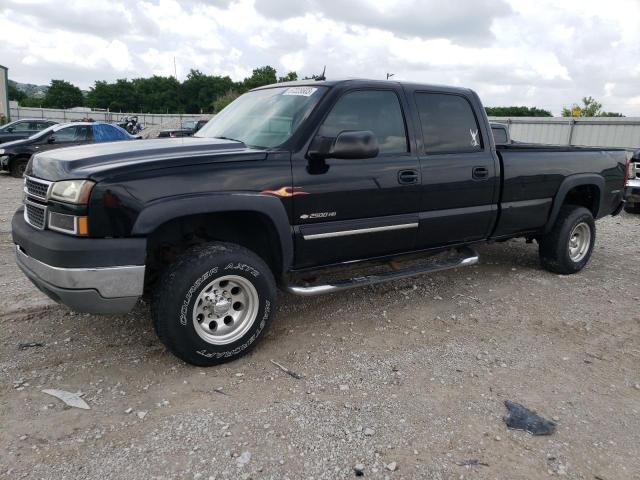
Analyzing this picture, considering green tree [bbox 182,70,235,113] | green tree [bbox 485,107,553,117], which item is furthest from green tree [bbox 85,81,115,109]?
green tree [bbox 485,107,553,117]

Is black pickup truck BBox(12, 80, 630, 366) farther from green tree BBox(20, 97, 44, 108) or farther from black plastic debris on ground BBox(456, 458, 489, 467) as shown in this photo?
green tree BBox(20, 97, 44, 108)

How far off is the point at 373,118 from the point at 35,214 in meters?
2.46

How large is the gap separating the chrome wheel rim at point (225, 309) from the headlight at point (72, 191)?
877mm

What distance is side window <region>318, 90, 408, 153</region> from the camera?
3.82 meters

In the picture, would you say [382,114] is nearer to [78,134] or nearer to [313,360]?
[313,360]

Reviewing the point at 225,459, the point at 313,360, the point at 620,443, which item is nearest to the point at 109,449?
the point at 225,459

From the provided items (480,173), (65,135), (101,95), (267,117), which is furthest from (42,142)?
(101,95)

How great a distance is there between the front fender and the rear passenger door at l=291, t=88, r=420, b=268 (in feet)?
0.39

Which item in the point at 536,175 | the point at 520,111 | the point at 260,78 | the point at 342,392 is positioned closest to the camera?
the point at 342,392

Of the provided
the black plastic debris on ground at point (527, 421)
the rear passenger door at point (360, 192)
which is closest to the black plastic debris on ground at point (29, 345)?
the rear passenger door at point (360, 192)

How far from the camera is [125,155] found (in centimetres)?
322

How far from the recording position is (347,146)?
341cm

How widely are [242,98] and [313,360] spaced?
8.05 feet

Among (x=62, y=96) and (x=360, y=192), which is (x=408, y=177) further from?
(x=62, y=96)
